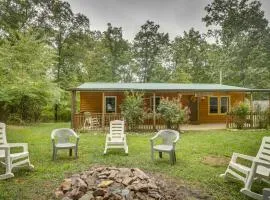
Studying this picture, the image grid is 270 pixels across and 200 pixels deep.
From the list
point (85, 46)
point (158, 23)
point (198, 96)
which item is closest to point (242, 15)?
point (158, 23)

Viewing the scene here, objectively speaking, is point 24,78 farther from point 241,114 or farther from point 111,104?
point 241,114

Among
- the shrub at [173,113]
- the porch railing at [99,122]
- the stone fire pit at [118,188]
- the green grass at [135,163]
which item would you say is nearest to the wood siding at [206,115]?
the porch railing at [99,122]

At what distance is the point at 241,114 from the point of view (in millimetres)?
14891

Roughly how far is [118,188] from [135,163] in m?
2.63

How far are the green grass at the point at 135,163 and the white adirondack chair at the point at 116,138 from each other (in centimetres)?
26

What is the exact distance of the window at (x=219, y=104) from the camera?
18.5 metres

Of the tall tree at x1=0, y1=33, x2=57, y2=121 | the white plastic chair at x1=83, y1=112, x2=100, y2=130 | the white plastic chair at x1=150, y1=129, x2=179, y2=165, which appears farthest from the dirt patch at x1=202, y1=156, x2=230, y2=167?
the tall tree at x1=0, y1=33, x2=57, y2=121

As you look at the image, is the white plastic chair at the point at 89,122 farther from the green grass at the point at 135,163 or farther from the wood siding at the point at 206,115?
the wood siding at the point at 206,115

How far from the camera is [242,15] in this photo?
27.8 m

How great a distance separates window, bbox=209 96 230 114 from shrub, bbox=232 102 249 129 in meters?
3.56

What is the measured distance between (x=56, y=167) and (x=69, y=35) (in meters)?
20.4

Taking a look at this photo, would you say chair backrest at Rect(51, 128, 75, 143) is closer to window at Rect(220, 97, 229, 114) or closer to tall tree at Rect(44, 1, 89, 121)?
window at Rect(220, 97, 229, 114)

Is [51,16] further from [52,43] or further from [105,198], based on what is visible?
[105,198]

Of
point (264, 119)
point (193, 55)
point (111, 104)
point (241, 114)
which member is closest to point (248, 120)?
point (241, 114)
